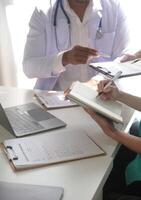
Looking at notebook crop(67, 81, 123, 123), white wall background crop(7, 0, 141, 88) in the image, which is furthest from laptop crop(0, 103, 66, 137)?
white wall background crop(7, 0, 141, 88)

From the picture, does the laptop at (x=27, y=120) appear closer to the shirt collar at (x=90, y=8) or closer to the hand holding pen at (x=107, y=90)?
the hand holding pen at (x=107, y=90)

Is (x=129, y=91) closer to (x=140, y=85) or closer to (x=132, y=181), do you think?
(x=140, y=85)

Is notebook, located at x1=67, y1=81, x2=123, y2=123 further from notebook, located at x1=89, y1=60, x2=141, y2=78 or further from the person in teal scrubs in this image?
notebook, located at x1=89, y1=60, x2=141, y2=78

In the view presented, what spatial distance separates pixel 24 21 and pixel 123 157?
128cm

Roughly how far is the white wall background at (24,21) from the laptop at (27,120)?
0.80 meters

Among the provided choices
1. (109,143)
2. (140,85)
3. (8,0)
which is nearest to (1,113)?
(109,143)

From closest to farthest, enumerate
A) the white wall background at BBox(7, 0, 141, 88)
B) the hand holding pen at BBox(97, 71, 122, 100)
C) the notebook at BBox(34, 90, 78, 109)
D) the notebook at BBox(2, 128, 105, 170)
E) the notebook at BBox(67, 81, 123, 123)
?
the notebook at BBox(2, 128, 105, 170), the notebook at BBox(67, 81, 123, 123), the hand holding pen at BBox(97, 71, 122, 100), the notebook at BBox(34, 90, 78, 109), the white wall background at BBox(7, 0, 141, 88)

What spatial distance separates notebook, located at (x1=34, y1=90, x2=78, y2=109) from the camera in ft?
4.47

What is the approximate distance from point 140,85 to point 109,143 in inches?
16.9

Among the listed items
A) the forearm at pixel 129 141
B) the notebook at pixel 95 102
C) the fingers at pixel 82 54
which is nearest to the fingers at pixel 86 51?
the fingers at pixel 82 54

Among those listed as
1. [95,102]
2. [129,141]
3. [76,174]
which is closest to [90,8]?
[95,102]

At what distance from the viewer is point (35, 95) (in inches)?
57.8

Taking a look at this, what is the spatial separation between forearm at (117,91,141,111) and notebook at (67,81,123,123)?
9 cm

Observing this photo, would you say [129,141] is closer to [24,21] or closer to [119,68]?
[119,68]
